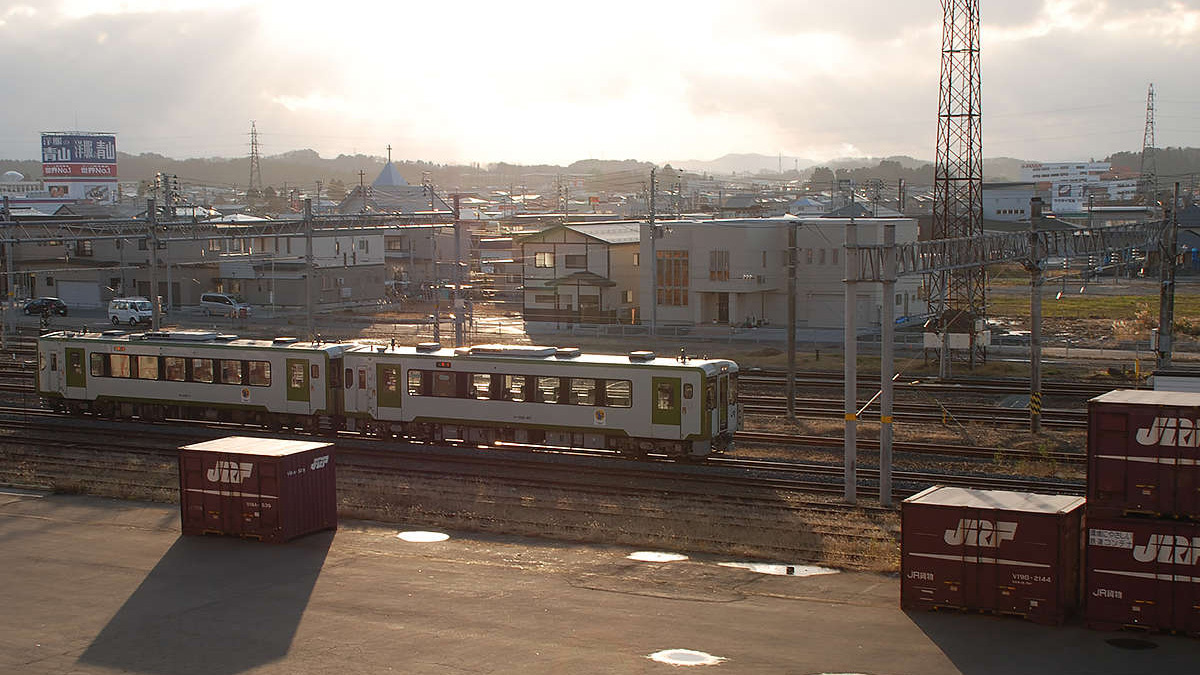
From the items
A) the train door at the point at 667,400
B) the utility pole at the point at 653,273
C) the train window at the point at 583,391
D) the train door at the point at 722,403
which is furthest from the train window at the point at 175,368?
the utility pole at the point at 653,273

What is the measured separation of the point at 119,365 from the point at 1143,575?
2621 centimetres

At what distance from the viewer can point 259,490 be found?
18.7 meters

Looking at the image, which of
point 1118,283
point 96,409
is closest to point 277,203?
point 1118,283

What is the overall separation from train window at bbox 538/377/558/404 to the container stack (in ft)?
42.4

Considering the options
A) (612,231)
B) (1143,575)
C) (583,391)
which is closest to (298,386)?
(583,391)

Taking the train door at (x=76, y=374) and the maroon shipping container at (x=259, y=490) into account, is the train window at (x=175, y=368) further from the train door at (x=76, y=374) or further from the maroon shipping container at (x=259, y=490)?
the maroon shipping container at (x=259, y=490)

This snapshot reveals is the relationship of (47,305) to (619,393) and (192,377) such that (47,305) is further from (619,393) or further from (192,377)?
(619,393)

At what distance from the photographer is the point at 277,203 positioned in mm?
139750

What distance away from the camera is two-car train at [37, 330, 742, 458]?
24.0m

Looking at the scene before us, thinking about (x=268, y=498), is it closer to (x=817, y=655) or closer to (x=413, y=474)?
(x=413, y=474)

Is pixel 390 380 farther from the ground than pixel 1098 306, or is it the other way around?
pixel 390 380

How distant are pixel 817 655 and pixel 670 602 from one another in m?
2.73

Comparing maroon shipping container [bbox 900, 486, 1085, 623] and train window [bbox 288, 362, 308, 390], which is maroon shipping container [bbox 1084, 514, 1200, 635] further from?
train window [bbox 288, 362, 308, 390]

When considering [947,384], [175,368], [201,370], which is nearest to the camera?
[201,370]
